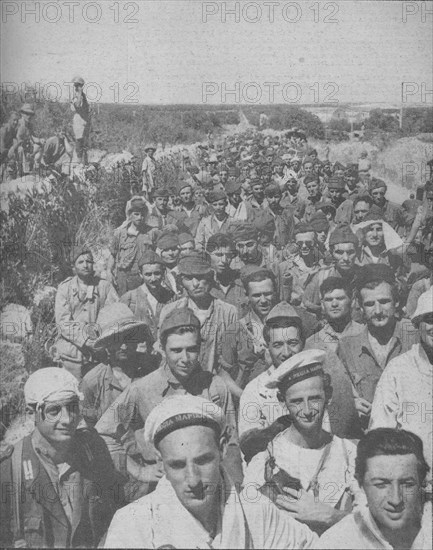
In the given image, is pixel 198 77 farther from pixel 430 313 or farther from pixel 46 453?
pixel 46 453

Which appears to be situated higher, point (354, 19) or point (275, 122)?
point (354, 19)

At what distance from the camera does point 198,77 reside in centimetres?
674

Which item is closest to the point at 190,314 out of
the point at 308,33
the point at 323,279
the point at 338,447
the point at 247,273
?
the point at 247,273

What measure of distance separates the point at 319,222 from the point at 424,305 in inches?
39.5

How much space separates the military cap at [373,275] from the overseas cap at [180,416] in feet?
4.68

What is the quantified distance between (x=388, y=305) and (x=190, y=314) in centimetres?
148

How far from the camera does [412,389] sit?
6.51 meters

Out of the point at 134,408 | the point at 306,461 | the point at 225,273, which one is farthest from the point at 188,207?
the point at 306,461

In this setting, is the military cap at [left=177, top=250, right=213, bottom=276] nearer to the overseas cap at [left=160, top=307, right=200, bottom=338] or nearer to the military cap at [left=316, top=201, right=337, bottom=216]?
the overseas cap at [left=160, top=307, right=200, bottom=338]

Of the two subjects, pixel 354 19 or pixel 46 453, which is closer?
pixel 46 453

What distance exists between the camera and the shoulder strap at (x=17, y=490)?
6.34 m

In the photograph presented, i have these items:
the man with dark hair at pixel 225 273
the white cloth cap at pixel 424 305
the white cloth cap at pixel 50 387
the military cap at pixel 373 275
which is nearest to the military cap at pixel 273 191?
the man with dark hair at pixel 225 273

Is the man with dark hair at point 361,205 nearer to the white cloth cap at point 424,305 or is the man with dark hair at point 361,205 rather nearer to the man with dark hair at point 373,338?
the man with dark hair at point 373,338

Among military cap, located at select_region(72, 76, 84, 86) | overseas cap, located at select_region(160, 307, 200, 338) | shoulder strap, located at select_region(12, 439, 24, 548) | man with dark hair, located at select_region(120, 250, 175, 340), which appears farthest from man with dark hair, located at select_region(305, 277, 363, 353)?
military cap, located at select_region(72, 76, 84, 86)
